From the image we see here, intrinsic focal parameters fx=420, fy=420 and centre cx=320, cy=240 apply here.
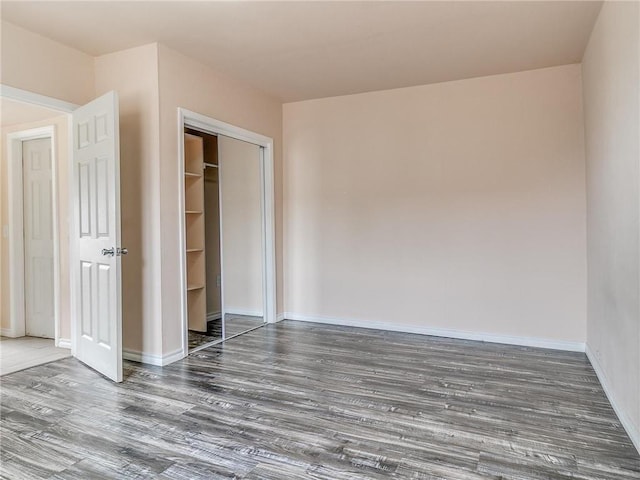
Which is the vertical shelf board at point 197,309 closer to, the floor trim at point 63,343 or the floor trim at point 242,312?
the floor trim at point 242,312

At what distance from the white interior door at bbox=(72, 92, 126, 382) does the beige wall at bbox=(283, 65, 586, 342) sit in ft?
7.44

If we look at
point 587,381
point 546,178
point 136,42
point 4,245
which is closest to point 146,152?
point 136,42

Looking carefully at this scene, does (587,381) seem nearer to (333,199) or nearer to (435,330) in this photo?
(435,330)

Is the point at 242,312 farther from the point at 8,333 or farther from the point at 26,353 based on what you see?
the point at 8,333

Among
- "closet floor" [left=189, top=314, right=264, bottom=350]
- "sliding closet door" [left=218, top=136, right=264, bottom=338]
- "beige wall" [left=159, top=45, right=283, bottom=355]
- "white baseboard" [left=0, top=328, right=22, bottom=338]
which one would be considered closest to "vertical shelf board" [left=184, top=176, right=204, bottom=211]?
"sliding closet door" [left=218, top=136, right=264, bottom=338]

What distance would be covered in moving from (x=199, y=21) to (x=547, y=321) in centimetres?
385

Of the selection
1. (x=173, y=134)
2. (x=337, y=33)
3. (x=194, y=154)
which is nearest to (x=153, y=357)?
(x=173, y=134)

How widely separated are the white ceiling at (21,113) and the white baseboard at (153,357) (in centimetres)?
218

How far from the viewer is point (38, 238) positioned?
14.5 feet

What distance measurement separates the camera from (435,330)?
14.3 ft

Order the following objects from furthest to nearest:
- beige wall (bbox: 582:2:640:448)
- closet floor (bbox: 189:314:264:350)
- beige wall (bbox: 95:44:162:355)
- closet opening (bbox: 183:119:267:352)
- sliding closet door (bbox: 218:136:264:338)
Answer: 1. sliding closet door (bbox: 218:136:264:338)
2. closet opening (bbox: 183:119:267:352)
3. closet floor (bbox: 189:314:264:350)
4. beige wall (bbox: 95:44:162:355)
5. beige wall (bbox: 582:2:640:448)

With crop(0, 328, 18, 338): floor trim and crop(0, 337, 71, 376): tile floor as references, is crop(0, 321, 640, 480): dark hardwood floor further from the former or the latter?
crop(0, 328, 18, 338): floor trim

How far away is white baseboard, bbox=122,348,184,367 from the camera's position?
3404mm

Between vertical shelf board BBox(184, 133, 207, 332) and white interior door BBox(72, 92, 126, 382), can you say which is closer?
white interior door BBox(72, 92, 126, 382)
